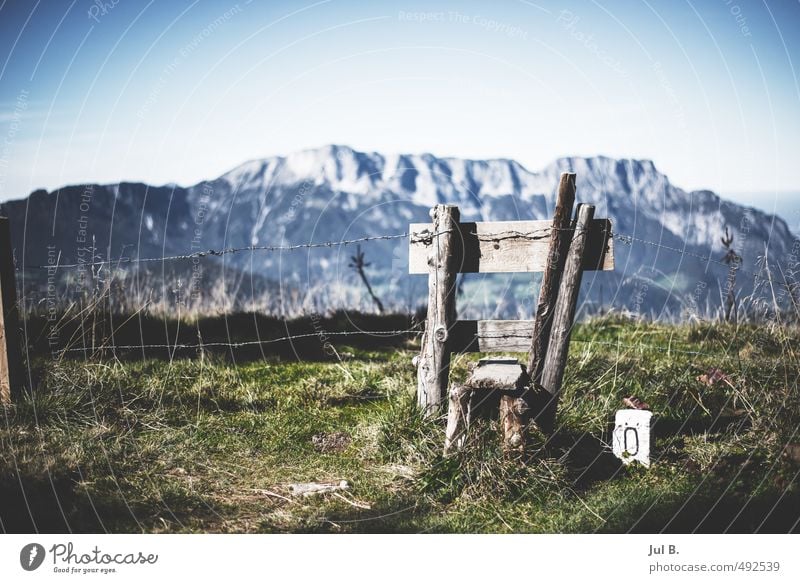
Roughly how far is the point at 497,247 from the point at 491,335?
0.75m

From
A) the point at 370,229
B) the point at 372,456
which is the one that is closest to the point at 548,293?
the point at 372,456

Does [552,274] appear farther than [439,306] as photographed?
No

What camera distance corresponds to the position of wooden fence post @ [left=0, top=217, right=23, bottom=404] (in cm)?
673

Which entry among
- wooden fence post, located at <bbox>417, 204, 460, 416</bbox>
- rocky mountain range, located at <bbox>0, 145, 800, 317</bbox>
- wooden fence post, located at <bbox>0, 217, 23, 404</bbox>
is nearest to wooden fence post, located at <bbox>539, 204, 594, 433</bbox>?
rocky mountain range, located at <bbox>0, 145, 800, 317</bbox>

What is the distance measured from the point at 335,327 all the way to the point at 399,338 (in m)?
0.98

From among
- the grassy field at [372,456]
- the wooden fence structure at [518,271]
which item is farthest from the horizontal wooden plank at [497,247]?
the grassy field at [372,456]

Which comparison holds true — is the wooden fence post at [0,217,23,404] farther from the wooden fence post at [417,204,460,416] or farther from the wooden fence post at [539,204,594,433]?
the wooden fence post at [539,204,594,433]

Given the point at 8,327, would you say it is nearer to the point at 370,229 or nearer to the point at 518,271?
the point at 518,271

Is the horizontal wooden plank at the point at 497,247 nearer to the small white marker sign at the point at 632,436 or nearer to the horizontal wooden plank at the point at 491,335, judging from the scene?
the horizontal wooden plank at the point at 491,335

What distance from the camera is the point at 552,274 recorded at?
5.71 meters

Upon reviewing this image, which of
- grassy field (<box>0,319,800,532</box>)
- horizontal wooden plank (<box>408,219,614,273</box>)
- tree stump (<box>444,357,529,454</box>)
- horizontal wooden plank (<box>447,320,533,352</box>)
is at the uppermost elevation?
horizontal wooden plank (<box>408,219,614,273</box>)

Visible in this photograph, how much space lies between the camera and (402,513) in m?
5.29

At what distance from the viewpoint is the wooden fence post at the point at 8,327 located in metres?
6.73

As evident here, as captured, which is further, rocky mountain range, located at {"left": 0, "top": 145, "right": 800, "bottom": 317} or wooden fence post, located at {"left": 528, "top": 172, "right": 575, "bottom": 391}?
rocky mountain range, located at {"left": 0, "top": 145, "right": 800, "bottom": 317}
